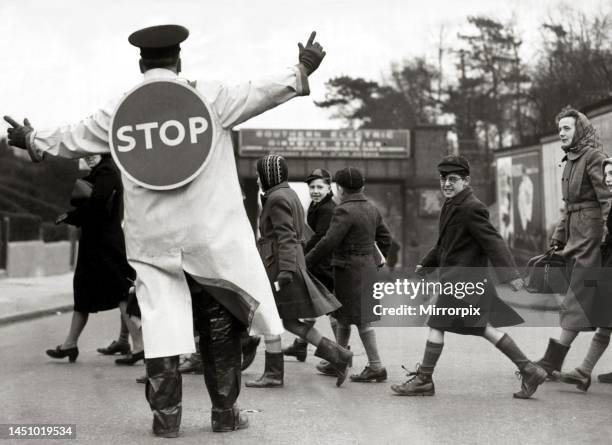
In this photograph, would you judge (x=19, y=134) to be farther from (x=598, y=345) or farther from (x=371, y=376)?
(x=598, y=345)

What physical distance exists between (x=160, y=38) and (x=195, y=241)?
3.53ft

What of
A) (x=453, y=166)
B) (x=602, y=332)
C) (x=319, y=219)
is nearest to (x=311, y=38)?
(x=453, y=166)

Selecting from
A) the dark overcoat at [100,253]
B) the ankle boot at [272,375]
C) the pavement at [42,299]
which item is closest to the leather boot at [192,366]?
the ankle boot at [272,375]

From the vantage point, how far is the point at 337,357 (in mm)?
7613

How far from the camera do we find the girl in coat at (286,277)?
7617 millimetres

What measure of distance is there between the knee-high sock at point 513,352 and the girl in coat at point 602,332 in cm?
58

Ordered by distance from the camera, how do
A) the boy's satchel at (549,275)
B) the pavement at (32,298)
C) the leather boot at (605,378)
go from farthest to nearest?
the pavement at (32,298), the leather boot at (605,378), the boy's satchel at (549,275)

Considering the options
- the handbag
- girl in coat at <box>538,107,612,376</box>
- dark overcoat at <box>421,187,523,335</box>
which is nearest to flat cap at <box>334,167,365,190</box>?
dark overcoat at <box>421,187,523,335</box>

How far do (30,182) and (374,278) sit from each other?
30509mm

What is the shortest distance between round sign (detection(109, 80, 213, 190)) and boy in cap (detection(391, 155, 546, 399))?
2.38 m

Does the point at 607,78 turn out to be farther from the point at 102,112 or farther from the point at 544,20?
the point at 102,112

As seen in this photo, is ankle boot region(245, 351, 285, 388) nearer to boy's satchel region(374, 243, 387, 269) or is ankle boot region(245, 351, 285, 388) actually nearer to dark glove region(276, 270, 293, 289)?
dark glove region(276, 270, 293, 289)

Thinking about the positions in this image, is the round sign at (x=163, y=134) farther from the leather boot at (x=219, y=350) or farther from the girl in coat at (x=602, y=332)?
the girl in coat at (x=602, y=332)

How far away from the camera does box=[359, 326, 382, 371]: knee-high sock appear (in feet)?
26.4
